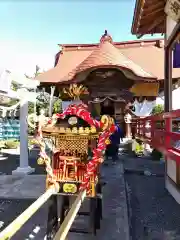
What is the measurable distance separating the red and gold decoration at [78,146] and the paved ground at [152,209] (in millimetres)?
1300

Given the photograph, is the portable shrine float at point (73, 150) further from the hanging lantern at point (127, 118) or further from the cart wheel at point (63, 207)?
the hanging lantern at point (127, 118)

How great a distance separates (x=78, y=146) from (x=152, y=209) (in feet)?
A: 7.48

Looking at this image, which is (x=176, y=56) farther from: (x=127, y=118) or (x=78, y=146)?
(x=127, y=118)

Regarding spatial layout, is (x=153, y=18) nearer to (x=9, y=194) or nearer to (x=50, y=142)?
(x=50, y=142)

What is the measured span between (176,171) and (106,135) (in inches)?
109

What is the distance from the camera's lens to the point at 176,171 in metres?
5.04

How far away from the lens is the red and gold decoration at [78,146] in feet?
9.37

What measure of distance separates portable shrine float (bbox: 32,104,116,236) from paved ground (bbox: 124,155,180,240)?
1.09 metres

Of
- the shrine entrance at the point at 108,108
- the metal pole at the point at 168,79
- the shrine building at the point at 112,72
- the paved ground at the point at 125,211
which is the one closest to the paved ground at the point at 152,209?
the paved ground at the point at 125,211

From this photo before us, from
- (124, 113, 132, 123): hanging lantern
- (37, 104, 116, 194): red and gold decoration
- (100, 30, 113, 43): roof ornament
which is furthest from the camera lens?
(124, 113, 132, 123): hanging lantern

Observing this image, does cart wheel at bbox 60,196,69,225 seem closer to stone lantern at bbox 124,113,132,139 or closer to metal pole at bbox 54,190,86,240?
metal pole at bbox 54,190,86,240

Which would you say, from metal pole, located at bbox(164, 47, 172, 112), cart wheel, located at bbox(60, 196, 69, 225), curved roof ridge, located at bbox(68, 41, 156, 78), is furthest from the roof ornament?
cart wheel, located at bbox(60, 196, 69, 225)

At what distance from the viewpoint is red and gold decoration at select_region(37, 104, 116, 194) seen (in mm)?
2857

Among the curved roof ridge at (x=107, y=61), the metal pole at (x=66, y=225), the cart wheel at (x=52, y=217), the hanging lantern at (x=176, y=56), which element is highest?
the curved roof ridge at (x=107, y=61)
